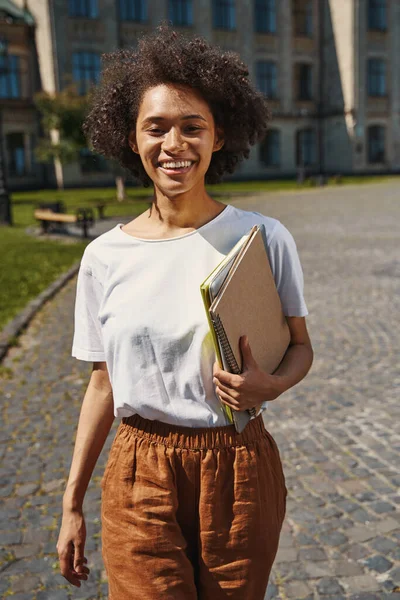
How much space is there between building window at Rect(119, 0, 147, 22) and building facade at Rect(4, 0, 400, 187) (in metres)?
0.06

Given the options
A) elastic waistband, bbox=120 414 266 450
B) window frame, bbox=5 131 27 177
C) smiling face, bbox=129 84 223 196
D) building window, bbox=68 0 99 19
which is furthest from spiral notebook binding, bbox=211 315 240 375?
building window, bbox=68 0 99 19

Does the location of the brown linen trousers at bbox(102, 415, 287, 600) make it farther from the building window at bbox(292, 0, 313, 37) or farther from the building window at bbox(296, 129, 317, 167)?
the building window at bbox(292, 0, 313, 37)

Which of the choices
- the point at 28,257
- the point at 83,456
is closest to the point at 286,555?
the point at 83,456

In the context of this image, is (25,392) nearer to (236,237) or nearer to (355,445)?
(355,445)

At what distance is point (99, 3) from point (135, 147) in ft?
128

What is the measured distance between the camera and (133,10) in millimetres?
38469

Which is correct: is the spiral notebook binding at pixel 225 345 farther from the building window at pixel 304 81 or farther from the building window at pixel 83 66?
the building window at pixel 304 81

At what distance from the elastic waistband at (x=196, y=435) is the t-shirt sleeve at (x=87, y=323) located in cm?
26

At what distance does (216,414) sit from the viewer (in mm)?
1718

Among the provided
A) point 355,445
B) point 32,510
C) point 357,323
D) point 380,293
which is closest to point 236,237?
point 32,510

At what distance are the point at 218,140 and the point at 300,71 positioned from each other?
45185 millimetres

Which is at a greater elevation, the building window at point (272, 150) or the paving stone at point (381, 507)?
the building window at point (272, 150)

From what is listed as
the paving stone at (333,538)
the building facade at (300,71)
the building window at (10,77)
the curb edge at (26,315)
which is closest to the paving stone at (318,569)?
the paving stone at (333,538)

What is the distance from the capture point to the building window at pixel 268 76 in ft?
138
